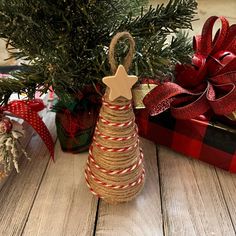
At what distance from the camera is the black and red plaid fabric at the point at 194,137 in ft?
1.71

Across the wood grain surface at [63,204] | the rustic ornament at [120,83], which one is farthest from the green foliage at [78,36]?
the wood grain surface at [63,204]

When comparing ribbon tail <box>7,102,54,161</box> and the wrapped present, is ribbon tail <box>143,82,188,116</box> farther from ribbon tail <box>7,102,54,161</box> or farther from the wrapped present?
ribbon tail <box>7,102,54,161</box>

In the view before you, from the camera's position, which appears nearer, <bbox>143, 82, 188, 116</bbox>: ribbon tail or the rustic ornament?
the rustic ornament

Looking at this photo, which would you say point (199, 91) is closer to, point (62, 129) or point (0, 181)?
point (62, 129)

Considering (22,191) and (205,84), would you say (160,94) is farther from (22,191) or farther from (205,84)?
(22,191)

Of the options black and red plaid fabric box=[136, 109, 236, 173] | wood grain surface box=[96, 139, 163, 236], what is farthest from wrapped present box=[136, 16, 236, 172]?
wood grain surface box=[96, 139, 163, 236]

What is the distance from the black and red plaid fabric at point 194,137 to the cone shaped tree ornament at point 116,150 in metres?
0.14

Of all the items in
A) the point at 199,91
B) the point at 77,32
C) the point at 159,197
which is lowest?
the point at 159,197

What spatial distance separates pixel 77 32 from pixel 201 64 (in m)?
0.26

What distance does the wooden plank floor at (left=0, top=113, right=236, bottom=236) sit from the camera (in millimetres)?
434

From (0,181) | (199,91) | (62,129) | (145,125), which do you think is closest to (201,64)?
(199,91)

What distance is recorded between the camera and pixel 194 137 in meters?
0.55

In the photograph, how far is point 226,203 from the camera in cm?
48

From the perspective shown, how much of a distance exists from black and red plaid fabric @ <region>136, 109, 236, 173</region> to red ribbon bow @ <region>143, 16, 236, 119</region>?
3 centimetres
